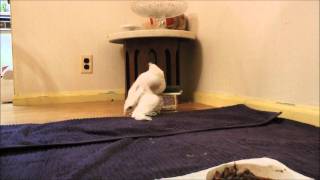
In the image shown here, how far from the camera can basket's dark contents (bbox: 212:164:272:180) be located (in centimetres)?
38

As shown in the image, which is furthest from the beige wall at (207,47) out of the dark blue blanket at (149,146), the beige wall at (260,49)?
the dark blue blanket at (149,146)

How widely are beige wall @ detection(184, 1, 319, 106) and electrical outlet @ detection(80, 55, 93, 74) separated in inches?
24.2

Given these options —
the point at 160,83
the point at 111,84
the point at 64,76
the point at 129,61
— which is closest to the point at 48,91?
the point at 64,76

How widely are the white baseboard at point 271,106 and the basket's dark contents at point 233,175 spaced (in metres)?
0.74

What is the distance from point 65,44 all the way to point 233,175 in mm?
1617

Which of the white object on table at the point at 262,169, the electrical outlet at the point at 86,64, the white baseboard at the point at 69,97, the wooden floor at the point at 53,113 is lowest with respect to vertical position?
the wooden floor at the point at 53,113

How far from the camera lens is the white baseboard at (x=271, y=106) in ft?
3.45

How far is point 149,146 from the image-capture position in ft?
2.69

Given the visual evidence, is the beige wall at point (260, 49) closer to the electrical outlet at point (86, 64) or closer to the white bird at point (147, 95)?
the white bird at point (147, 95)

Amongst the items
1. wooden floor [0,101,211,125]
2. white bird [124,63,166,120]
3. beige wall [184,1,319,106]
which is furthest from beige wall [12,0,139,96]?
white bird [124,63,166,120]

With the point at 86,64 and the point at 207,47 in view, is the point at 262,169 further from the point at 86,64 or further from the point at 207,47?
the point at 86,64

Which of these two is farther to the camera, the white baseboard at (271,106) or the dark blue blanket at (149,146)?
the white baseboard at (271,106)

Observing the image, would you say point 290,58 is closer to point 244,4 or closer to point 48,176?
point 244,4

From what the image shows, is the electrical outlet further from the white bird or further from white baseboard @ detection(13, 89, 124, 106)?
the white bird
